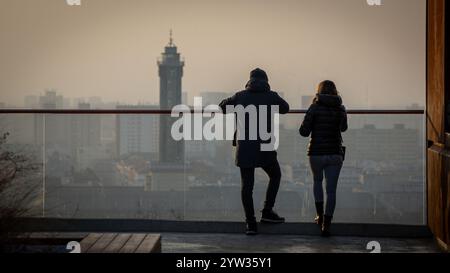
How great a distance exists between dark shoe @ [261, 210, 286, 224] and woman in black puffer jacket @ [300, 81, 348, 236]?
370mm

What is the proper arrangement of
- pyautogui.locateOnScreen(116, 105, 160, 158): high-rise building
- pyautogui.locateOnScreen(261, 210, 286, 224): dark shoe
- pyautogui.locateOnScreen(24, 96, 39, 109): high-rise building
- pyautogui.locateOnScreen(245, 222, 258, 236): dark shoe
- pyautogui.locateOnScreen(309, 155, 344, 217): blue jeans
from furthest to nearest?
pyautogui.locateOnScreen(24, 96, 39, 109): high-rise building → pyautogui.locateOnScreen(116, 105, 160, 158): high-rise building → pyautogui.locateOnScreen(261, 210, 286, 224): dark shoe → pyautogui.locateOnScreen(245, 222, 258, 236): dark shoe → pyautogui.locateOnScreen(309, 155, 344, 217): blue jeans

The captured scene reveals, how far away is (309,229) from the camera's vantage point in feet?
32.3

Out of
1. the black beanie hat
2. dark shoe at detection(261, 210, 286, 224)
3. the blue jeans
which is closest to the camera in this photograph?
the black beanie hat

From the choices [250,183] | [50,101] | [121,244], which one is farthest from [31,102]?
[121,244]

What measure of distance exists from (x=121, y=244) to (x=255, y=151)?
8.83ft

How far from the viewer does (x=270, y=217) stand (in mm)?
9789

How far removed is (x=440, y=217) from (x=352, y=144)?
6.22 ft

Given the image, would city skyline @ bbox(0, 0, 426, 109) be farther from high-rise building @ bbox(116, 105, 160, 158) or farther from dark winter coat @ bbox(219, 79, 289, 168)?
dark winter coat @ bbox(219, 79, 289, 168)

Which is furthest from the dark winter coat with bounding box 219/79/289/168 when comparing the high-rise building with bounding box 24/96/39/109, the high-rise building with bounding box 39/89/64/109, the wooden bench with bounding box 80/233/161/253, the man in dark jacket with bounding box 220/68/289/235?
the high-rise building with bounding box 39/89/64/109

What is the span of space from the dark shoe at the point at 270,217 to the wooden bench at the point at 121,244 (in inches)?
98.8

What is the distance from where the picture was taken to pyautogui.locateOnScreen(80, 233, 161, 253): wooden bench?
6841 mm

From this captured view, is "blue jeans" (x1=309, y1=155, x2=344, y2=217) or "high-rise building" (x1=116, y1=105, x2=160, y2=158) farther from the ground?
"high-rise building" (x1=116, y1=105, x2=160, y2=158)

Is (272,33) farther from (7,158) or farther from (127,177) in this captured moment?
(7,158)
